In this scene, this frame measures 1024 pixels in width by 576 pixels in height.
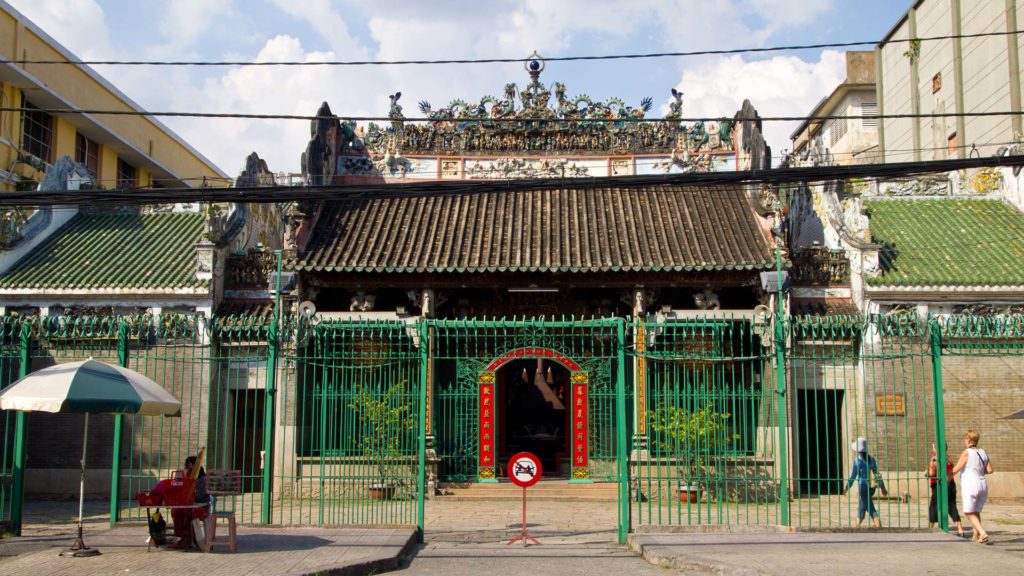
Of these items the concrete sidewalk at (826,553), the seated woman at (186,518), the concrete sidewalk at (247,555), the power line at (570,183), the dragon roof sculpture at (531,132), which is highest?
the dragon roof sculpture at (531,132)

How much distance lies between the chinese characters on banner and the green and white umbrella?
7.22 meters

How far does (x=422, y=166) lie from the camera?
780 inches

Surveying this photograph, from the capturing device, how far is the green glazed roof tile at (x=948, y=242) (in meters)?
16.4

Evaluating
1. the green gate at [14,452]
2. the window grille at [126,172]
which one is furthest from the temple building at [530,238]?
the window grille at [126,172]

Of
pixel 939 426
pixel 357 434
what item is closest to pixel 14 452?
pixel 357 434

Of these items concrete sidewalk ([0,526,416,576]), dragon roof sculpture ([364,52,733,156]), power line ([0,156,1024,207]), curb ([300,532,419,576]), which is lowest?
curb ([300,532,419,576])

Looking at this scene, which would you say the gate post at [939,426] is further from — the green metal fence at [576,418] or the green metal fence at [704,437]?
the green metal fence at [576,418]

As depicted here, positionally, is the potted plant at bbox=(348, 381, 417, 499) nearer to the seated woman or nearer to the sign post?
the sign post

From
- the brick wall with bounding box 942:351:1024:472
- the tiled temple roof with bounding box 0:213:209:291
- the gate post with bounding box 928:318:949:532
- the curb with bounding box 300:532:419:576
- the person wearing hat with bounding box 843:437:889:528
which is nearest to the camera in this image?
the curb with bounding box 300:532:419:576

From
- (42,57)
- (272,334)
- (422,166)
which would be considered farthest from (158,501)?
(42,57)

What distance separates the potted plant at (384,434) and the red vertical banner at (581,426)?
2685mm

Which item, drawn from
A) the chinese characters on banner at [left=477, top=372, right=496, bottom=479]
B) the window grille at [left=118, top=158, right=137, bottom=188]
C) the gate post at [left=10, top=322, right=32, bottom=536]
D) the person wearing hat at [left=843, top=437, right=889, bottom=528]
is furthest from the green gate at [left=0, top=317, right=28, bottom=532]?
the window grille at [left=118, top=158, right=137, bottom=188]

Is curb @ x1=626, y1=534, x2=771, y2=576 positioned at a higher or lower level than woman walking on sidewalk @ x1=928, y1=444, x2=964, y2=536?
lower

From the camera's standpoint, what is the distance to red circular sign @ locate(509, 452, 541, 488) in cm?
1057
